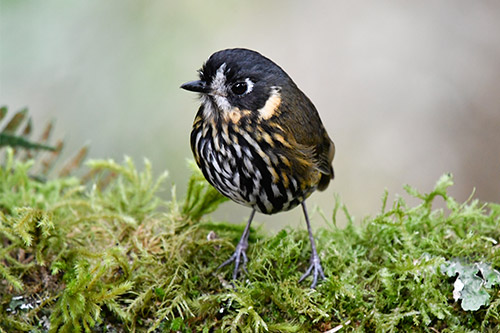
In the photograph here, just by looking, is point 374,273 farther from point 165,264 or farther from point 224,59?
point 224,59

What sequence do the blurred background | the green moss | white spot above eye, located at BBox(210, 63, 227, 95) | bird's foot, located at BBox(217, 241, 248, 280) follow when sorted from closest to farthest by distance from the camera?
the green moss < white spot above eye, located at BBox(210, 63, 227, 95) < bird's foot, located at BBox(217, 241, 248, 280) < the blurred background

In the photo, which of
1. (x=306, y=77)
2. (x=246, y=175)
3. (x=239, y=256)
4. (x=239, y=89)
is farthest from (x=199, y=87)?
(x=306, y=77)

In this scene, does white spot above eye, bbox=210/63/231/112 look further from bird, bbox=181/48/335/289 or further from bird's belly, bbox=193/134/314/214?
bird's belly, bbox=193/134/314/214

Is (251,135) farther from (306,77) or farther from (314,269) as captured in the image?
(306,77)

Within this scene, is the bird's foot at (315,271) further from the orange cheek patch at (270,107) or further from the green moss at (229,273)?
the orange cheek patch at (270,107)

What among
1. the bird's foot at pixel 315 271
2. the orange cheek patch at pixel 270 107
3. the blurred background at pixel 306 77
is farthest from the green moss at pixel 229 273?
the blurred background at pixel 306 77

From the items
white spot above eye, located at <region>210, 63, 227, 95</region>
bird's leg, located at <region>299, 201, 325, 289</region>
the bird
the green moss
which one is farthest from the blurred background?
white spot above eye, located at <region>210, 63, 227, 95</region>

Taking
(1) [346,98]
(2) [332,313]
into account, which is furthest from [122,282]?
(1) [346,98]
